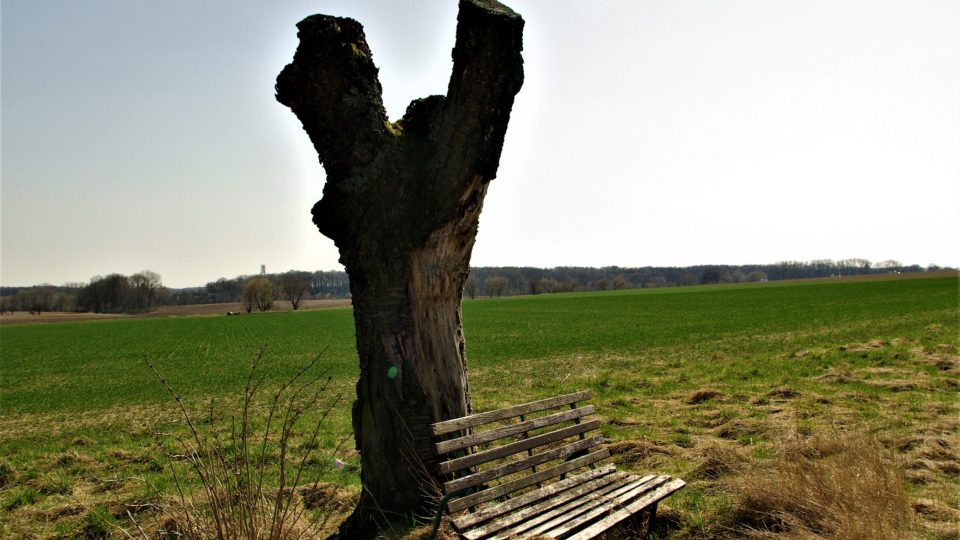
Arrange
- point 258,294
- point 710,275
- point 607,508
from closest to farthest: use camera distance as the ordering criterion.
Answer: point 607,508
point 258,294
point 710,275

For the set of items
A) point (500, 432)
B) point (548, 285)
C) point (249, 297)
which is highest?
point (548, 285)

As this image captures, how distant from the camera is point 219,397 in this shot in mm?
15344

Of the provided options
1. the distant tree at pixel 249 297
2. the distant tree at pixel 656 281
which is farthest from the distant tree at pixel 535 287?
the distant tree at pixel 249 297

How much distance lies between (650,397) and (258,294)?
8932 cm

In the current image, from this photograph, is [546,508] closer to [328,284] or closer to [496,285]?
[496,285]

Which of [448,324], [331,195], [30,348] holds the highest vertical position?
[331,195]

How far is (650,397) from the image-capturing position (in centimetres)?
1090

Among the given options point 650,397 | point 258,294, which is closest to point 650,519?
point 650,397

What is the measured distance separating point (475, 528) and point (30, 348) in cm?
4643

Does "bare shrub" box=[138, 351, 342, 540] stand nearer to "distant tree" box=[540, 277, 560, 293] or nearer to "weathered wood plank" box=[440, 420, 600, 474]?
"weathered wood plank" box=[440, 420, 600, 474]

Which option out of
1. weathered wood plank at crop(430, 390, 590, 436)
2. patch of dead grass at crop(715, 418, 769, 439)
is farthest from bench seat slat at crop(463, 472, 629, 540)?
patch of dead grass at crop(715, 418, 769, 439)

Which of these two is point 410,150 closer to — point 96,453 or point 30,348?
point 96,453

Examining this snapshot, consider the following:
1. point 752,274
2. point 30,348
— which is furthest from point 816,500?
point 752,274

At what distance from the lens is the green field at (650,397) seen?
6.23 metres
